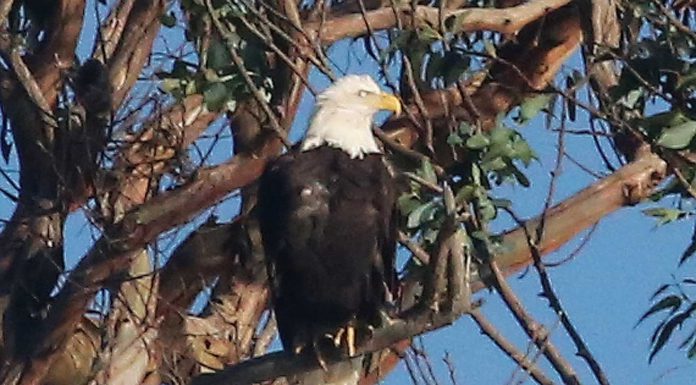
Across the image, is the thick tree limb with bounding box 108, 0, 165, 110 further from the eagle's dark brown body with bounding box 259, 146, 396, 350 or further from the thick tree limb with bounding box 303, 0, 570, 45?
the eagle's dark brown body with bounding box 259, 146, 396, 350

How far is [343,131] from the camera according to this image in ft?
19.3

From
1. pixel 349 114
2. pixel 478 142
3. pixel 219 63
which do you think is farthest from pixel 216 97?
pixel 478 142

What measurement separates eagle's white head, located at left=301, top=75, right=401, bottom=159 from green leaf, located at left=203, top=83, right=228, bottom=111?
0.43 meters

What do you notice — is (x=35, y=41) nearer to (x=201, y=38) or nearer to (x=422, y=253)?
(x=201, y=38)

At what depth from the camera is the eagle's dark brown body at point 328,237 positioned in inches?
219

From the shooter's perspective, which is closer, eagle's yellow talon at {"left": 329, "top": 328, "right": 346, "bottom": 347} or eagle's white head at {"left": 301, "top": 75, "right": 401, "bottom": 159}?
eagle's yellow talon at {"left": 329, "top": 328, "right": 346, "bottom": 347}

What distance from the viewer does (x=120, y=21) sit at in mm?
6754

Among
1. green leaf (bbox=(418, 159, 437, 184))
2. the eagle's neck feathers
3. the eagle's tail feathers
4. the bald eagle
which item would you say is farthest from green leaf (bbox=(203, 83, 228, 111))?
the eagle's tail feathers

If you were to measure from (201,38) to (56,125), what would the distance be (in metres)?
0.65

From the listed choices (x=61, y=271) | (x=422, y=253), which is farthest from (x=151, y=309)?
(x=422, y=253)

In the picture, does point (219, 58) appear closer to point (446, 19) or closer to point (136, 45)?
point (446, 19)

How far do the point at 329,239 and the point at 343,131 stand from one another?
409mm

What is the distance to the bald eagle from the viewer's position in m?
5.57

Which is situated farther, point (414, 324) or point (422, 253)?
point (422, 253)
